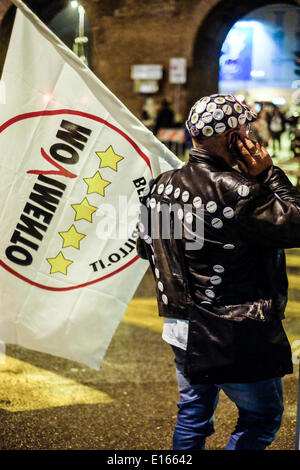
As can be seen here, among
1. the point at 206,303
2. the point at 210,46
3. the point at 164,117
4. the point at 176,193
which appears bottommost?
the point at 206,303

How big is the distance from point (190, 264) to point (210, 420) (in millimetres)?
721

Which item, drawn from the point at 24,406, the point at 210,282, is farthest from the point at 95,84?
the point at 24,406

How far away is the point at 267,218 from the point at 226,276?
31 centimetres

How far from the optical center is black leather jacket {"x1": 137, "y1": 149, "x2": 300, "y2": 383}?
252cm

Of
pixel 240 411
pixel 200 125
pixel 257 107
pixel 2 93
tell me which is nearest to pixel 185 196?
pixel 200 125

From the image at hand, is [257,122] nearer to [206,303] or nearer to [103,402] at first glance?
[103,402]

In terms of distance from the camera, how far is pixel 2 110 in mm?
3182

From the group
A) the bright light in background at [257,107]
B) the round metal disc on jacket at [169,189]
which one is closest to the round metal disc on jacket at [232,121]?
the round metal disc on jacket at [169,189]

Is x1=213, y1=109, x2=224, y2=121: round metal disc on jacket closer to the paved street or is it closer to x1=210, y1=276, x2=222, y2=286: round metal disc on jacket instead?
x1=210, y1=276, x2=222, y2=286: round metal disc on jacket

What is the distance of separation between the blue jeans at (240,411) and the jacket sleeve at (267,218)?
2.02 feet

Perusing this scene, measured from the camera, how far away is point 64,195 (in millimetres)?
3213

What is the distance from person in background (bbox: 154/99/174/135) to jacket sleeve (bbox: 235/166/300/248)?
53.7 feet

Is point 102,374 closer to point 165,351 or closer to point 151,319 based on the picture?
point 165,351

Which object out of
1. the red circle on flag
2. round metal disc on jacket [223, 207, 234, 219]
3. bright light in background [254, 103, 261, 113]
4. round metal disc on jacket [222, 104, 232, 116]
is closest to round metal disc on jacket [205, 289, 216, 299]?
round metal disc on jacket [223, 207, 234, 219]
